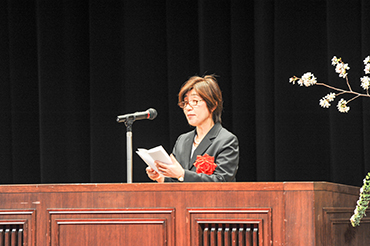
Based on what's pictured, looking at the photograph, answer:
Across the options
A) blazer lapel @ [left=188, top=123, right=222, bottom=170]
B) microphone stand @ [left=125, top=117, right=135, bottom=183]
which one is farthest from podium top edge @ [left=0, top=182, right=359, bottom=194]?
blazer lapel @ [left=188, top=123, right=222, bottom=170]

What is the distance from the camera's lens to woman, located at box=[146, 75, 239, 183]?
2.45 meters

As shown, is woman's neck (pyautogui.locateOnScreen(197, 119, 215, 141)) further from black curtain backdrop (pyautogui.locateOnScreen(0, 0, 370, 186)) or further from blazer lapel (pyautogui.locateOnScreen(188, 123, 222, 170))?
black curtain backdrop (pyautogui.locateOnScreen(0, 0, 370, 186))

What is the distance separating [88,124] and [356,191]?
2266 millimetres

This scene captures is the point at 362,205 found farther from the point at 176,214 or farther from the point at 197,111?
the point at 197,111

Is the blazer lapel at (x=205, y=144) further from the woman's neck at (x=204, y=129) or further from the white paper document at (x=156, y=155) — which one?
the white paper document at (x=156, y=155)

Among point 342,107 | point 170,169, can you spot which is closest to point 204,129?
point 170,169

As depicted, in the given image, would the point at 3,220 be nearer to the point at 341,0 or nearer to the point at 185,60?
the point at 185,60

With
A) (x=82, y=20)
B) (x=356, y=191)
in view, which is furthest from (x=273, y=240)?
(x=82, y=20)

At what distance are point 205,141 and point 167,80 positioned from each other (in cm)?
129

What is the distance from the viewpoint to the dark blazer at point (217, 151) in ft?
8.16

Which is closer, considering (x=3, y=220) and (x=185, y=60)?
(x=3, y=220)

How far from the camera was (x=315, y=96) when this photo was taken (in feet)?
11.6

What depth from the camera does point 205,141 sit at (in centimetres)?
266

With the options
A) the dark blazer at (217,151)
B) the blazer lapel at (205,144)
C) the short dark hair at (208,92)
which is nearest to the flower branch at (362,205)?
the dark blazer at (217,151)
